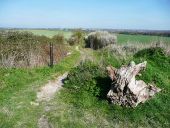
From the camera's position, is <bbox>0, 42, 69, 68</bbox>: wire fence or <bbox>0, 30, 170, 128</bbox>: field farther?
<bbox>0, 42, 69, 68</bbox>: wire fence

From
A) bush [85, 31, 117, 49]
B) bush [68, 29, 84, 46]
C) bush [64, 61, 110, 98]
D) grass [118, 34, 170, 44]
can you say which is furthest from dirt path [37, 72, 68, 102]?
bush [68, 29, 84, 46]

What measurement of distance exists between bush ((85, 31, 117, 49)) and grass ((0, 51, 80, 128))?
1949 cm

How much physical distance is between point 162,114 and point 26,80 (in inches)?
269

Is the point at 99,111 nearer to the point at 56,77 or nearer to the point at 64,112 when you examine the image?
the point at 64,112

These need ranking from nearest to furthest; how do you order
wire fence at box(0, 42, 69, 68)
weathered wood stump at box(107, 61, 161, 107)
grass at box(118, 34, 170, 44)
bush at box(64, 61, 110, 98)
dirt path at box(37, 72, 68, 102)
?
weathered wood stump at box(107, 61, 161, 107) → dirt path at box(37, 72, 68, 102) → bush at box(64, 61, 110, 98) → wire fence at box(0, 42, 69, 68) → grass at box(118, 34, 170, 44)

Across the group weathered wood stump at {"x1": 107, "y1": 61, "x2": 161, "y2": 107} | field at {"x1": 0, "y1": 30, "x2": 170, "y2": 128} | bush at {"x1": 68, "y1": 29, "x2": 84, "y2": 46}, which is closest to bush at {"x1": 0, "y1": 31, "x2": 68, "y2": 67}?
field at {"x1": 0, "y1": 30, "x2": 170, "y2": 128}

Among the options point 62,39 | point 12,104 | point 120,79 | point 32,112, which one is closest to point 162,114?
point 120,79

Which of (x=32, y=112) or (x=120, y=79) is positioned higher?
(x=120, y=79)

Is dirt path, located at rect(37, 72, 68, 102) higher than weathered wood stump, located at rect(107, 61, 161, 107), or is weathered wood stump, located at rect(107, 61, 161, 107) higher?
weathered wood stump, located at rect(107, 61, 161, 107)

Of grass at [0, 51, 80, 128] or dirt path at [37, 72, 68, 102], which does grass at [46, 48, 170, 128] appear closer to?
dirt path at [37, 72, 68, 102]

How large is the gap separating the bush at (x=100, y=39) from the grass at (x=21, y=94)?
19.5 m

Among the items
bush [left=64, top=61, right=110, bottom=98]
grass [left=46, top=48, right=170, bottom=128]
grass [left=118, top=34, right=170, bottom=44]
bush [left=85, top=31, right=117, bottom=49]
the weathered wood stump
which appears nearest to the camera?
grass [left=46, top=48, right=170, bottom=128]

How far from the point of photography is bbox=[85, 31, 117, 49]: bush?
36.6 metres

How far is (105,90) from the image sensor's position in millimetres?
11984
